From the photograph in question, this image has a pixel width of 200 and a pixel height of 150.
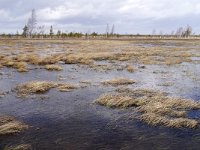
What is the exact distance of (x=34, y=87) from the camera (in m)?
27.3

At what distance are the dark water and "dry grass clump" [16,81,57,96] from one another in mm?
653

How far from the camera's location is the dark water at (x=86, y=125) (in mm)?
15297

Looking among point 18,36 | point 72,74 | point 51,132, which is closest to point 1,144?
point 51,132

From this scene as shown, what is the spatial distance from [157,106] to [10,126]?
873cm

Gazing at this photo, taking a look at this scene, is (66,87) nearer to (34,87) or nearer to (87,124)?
(34,87)

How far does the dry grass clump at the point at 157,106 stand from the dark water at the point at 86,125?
0.65m

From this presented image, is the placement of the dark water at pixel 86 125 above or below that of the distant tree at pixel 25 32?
below

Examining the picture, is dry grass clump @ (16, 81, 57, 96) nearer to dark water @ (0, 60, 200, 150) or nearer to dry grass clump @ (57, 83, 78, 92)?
dark water @ (0, 60, 200, 150)

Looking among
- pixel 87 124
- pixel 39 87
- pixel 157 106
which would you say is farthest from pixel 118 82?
pixel 87 124

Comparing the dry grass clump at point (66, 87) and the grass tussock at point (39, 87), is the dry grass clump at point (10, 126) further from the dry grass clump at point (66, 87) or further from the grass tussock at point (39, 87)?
the dry grass clump at point (66, 87)

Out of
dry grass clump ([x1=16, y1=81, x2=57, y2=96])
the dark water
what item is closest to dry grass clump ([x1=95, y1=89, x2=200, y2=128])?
the dark water

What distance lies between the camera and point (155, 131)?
1698 centimetres

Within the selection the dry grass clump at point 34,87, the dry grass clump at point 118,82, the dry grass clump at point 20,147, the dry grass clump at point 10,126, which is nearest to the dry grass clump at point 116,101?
the dry grass clump at point 34,87

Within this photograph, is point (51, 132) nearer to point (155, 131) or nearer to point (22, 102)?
point (155, 131)
